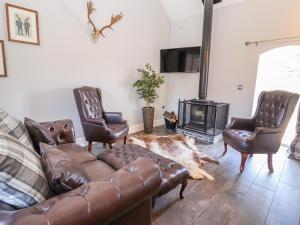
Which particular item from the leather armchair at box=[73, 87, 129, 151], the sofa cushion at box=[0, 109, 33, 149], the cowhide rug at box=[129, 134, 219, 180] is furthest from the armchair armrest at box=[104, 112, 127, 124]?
the sofa cushion at box=[0, 109, 33, 149]

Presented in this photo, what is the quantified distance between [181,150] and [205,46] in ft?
7.21

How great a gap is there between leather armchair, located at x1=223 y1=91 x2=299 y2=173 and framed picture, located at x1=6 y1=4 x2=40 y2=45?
3.21 m

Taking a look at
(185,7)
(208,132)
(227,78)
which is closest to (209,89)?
(227,78)

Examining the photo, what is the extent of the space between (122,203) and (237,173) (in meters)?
2.05

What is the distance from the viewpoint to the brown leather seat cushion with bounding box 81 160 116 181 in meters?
1.53

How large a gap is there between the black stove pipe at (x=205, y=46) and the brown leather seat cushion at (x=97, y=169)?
2.88 metres

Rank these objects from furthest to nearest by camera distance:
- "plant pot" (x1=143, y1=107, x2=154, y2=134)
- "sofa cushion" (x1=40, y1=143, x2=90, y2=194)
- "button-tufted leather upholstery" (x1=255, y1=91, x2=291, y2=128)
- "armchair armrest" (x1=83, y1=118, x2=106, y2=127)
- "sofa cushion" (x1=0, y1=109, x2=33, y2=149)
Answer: "plant pot" (x1=143, y1=107, x2=154, y2=134) → "armchair armrest" (x1=83, y1=118, x2=106, y2=127) → "button-tufted leather upholstery" (x1=255, y1=91, x2=291, y2=128) → "sofa cushion" (x1=0, y1=109, x2=33, y2=149) → "sofa cushion" (x1=40, y1=143, x2=90, y2=194)

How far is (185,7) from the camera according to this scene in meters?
4.23

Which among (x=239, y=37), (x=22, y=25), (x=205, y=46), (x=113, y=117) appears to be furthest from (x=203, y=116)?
(x=22, y=25)

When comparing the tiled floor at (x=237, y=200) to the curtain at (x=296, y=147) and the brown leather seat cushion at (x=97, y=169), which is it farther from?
the brown leather seat cushion at (x=97, y=169)

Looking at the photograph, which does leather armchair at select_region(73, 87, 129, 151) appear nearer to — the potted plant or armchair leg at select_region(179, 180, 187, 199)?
the potted plant

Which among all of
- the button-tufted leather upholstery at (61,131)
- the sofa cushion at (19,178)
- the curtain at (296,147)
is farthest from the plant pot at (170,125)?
the sofa cushion at (19,178)

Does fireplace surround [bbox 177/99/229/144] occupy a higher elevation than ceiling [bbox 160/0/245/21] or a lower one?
lower

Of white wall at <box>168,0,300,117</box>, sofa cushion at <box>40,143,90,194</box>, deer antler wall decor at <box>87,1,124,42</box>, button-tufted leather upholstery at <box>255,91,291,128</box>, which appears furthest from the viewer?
white wall at <box>168,0,300,117</box>
